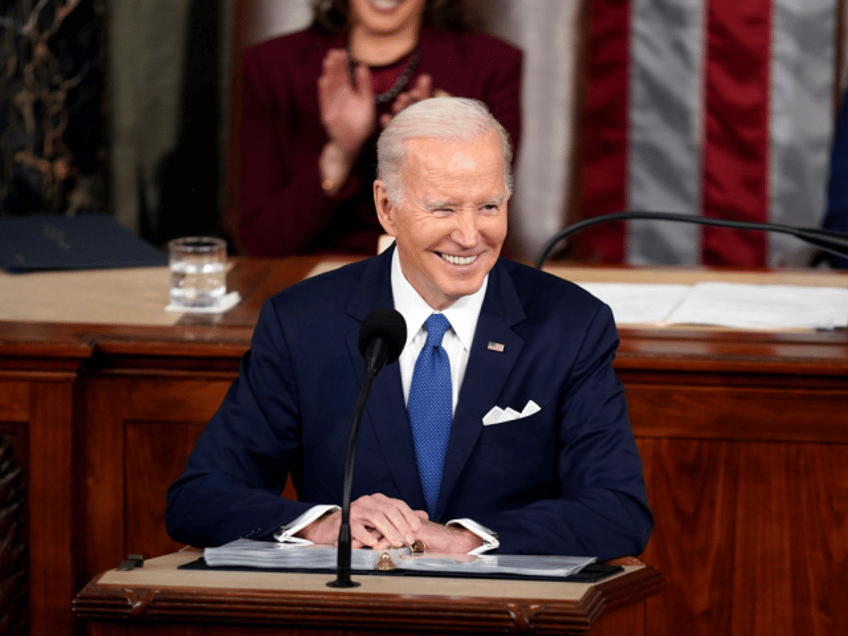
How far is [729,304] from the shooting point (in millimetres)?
2566

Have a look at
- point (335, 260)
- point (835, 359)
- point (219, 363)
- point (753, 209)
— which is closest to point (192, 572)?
point (219, 363)

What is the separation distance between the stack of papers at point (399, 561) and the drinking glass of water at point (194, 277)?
1071 millimetres

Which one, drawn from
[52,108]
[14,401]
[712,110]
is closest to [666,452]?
[14,401]

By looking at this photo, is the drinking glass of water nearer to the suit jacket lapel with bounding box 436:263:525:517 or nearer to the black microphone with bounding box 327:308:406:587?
the suit jacket lapel with bounding box 436:263:525:517

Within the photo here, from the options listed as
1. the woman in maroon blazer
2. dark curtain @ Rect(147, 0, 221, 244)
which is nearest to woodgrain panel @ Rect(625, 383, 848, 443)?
the woman in maroon blazer

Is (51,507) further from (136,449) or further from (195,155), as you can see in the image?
(195,155)

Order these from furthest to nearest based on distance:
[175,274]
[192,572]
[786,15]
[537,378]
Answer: [786,15] → [175,274] → [537,378] → [192,572]

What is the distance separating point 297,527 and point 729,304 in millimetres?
1268

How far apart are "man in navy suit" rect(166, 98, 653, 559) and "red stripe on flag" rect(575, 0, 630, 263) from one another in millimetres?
2418

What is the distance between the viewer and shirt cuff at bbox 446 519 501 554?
Result: 1.59 metres

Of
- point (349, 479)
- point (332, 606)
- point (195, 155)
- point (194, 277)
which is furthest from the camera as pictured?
point (195, 155)

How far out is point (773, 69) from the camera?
4191 millimetres

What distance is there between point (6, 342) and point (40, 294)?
1.59 feet

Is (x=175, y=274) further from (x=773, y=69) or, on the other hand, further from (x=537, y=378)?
(x=773, y=69)
